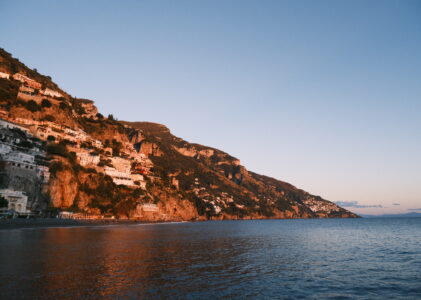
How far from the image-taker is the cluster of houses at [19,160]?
6412 centimetres

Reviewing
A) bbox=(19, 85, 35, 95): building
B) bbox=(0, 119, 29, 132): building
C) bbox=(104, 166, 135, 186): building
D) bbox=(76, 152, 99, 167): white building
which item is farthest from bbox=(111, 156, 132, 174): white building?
bbox=(0, 119, 29, 132): building

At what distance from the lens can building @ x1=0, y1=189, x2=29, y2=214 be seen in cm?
6214

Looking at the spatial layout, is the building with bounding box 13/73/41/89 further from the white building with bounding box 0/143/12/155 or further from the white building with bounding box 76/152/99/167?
the white building with bounding box 0/143/12/155

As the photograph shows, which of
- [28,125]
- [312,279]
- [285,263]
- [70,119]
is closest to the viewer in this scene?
[312,279]

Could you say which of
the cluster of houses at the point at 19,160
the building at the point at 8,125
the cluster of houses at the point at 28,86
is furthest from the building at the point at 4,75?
the building at the point at 8,125

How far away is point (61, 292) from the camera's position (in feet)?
51.6

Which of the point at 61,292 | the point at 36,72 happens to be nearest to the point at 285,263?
the point at 61,292

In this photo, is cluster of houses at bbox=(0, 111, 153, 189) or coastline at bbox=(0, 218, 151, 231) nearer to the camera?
coastline at bbox=(0, 218, 151, 231)

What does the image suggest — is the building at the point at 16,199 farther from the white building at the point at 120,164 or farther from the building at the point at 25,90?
the building at the point at 25,90

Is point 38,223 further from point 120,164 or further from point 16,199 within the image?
point 120,164

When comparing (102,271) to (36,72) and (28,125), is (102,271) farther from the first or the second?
(36,72)

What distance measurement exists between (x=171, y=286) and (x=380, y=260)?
2337cm

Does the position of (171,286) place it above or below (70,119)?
below

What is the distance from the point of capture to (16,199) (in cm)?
6462
